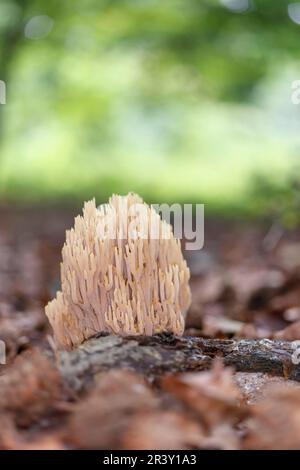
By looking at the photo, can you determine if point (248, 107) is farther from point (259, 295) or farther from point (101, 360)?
point (101, 360)

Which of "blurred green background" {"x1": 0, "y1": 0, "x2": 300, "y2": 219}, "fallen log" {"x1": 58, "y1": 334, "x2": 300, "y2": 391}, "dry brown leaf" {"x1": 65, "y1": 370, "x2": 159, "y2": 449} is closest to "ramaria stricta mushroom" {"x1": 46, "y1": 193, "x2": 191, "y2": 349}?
"fallen log" {"x1": 58, "y1": 334, "x2": 300, "y2": 391}

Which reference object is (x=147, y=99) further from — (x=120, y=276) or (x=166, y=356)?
(x=166, y=356)

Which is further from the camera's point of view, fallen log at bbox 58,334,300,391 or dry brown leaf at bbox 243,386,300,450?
fallen log at bbox 58,334,300,391

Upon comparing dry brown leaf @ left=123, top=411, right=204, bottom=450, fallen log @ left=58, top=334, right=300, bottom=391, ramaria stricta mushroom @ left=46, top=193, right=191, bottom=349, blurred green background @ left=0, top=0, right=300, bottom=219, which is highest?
blurred green background @ left=0, top=0, right=300, bottom=219

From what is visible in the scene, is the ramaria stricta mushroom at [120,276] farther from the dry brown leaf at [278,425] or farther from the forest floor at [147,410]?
the dry brown leaf at [278,425]

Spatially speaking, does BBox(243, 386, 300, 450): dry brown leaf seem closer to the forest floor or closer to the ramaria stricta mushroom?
the forest floor

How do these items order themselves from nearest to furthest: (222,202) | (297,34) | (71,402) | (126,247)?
(71,402) → (126,247) → (297,34) → (222,202)

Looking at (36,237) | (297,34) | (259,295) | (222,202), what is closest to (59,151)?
(222,202)
